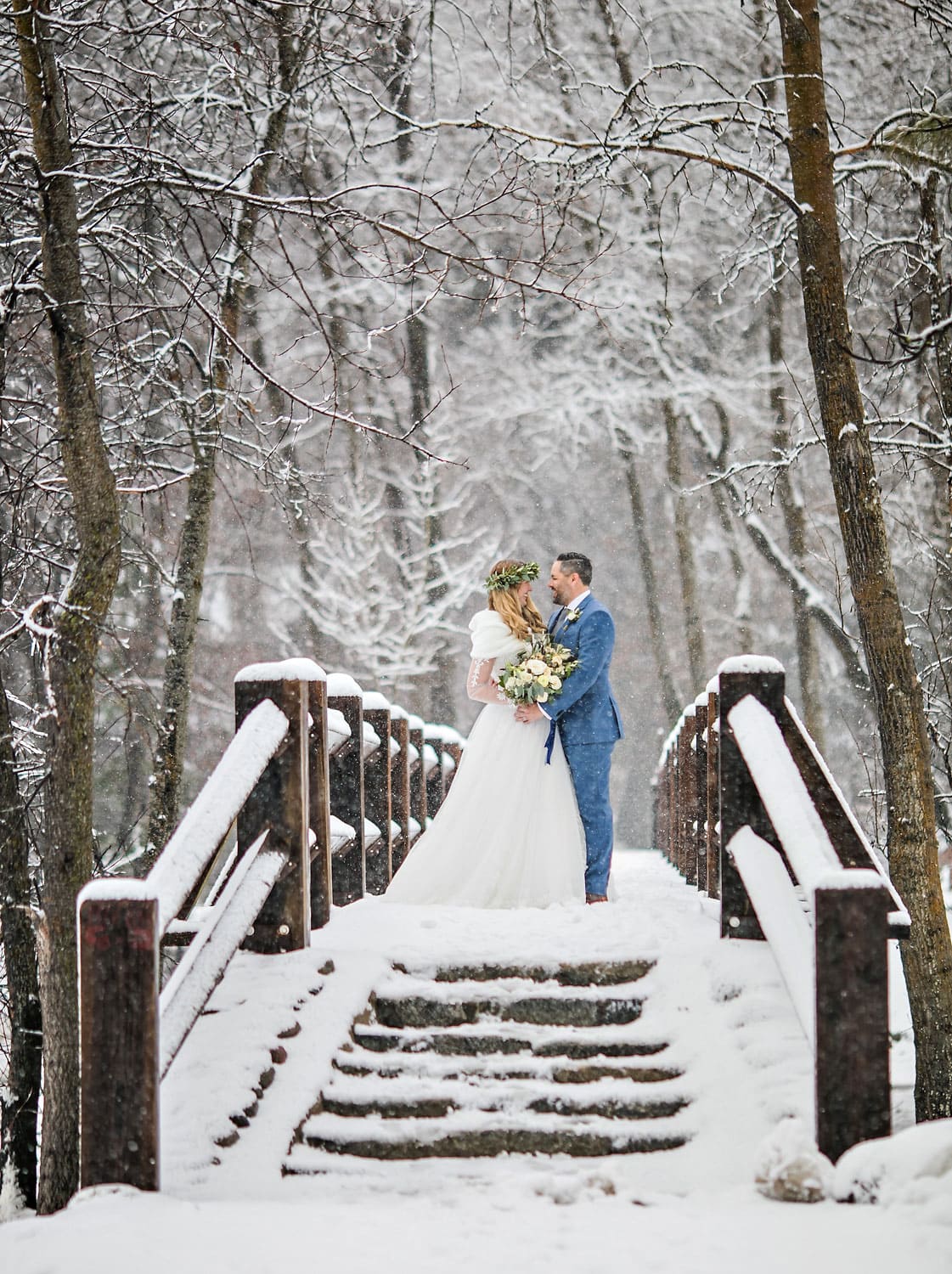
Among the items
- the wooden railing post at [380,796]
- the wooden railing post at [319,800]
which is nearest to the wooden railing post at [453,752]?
the wooden railing post at [380,796]

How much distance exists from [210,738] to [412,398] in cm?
856

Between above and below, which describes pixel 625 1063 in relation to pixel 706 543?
below

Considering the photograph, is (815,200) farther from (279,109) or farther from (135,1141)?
(135,1141)

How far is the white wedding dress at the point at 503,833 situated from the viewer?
7.45 metres

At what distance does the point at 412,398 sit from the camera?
23734mm

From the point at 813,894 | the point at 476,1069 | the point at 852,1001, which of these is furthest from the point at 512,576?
the point at 852,1001

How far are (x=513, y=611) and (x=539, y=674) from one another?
31.3 inches

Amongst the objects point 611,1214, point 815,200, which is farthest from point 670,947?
point 815,200

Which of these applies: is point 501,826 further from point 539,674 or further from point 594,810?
point 539,674

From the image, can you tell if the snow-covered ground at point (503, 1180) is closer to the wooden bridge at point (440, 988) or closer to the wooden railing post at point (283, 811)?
the wooden bridge at point (440, 988)

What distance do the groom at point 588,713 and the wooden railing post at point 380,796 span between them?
1.04 m

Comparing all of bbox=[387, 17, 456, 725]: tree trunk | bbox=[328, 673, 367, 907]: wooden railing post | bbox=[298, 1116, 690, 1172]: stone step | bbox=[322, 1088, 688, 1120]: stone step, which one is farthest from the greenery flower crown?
bbox=[387, 17, 456, 725]: tree trunk

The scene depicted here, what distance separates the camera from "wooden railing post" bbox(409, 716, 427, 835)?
11.3 m

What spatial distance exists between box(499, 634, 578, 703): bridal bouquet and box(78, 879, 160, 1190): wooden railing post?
13.6 feet
